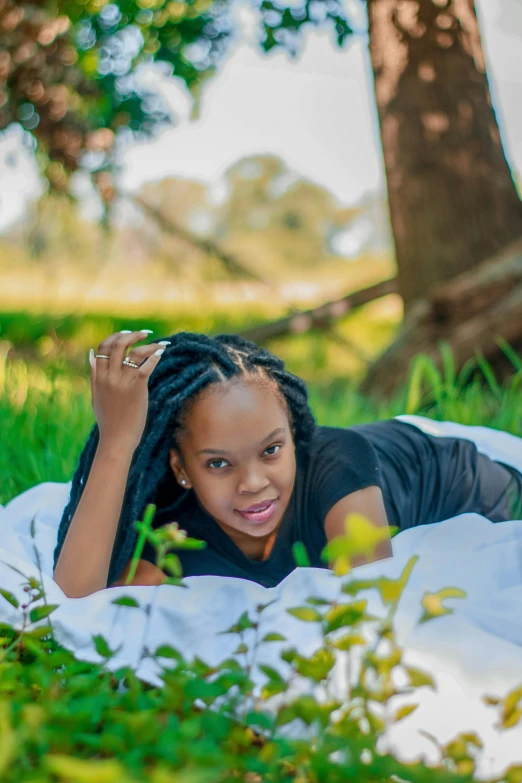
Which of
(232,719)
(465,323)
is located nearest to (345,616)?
(232,719)

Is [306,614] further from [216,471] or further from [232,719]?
[216,471]

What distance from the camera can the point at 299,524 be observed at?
2.07 metres

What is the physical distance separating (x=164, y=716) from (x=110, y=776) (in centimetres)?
50

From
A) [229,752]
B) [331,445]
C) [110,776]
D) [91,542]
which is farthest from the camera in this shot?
[331,445]

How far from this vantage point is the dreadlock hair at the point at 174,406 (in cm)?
193

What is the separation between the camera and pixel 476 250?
14.3 feet

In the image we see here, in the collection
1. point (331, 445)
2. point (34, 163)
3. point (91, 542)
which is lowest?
point (91, 542)

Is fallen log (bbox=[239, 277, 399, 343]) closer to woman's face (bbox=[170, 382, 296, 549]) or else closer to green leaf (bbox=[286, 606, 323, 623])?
woman's face (bbox=[170, 382, 296, 549])

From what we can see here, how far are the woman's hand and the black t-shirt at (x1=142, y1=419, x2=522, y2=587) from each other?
346mm

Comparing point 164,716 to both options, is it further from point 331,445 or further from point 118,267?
point 118,267

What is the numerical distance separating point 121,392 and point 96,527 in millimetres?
322

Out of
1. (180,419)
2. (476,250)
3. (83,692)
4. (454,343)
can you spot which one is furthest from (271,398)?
(476,250)

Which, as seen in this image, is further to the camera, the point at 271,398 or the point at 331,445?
the point at 331,445

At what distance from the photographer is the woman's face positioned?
72.0 inches
